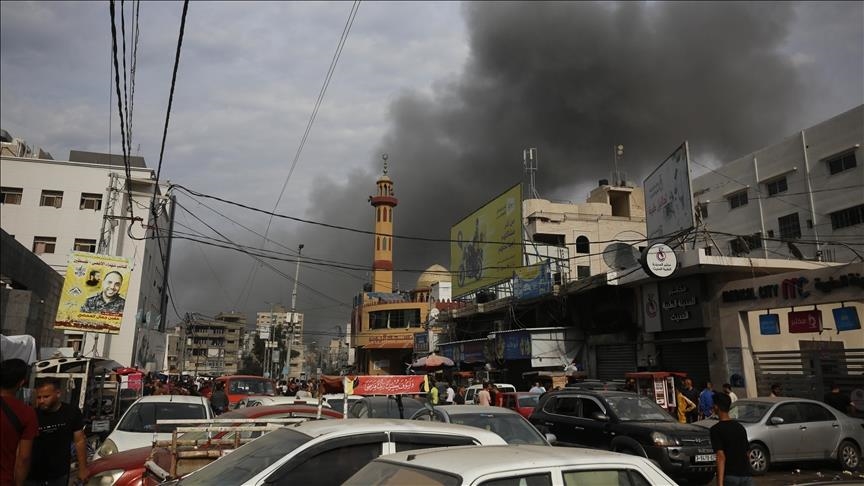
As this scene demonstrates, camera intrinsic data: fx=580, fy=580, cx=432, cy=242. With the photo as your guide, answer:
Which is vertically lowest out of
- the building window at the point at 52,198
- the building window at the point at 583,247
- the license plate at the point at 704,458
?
the license plate at the point at 704,458

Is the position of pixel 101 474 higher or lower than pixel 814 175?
lower

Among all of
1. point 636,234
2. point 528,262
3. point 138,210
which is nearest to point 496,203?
point 528,262

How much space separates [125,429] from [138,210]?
39.6 meters

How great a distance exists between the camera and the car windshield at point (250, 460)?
4.48 m

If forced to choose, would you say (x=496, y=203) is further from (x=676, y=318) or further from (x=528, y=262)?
(x=676, y=318)

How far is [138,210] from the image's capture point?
45.3 m

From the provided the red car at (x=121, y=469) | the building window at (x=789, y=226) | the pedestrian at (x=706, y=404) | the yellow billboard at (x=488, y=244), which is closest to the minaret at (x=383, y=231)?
the yellow billboard at (x=488, y=244)

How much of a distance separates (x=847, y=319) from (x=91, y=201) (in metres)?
46.2

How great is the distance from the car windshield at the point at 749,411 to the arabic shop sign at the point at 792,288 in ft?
22.9

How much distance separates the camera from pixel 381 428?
4.82 m

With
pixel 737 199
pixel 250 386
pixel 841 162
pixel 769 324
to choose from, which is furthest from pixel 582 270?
pixel 250 386

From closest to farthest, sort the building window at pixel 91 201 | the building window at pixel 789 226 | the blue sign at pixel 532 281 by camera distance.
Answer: the blue sign at pixel 532 281, the building window at pixel 789 226, the building window at pixel 91 201

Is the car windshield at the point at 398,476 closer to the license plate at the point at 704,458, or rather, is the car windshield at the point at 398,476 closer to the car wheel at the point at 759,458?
the license plate at the point at 704,458

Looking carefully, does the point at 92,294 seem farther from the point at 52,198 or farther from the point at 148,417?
the point at 52,198
